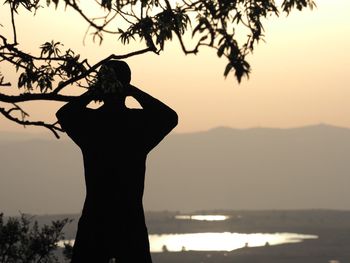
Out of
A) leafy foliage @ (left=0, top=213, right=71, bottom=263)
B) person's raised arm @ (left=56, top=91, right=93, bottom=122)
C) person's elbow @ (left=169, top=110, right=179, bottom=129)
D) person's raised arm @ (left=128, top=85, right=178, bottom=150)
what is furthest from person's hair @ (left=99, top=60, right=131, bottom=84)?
leafy foliage @ (left=0, top=213, right=71, bottom=263)

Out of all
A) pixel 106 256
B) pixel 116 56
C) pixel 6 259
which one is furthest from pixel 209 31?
pixel 6 259

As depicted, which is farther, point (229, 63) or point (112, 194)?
point (112, 194)

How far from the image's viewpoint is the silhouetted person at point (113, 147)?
13391 millimetres

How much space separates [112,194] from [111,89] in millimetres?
1415

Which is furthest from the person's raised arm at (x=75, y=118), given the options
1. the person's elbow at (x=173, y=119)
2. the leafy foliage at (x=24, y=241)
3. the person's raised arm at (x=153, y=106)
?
the leafy foliage at (x=24, y=241)

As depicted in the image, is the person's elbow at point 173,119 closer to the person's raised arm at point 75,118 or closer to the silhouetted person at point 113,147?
the silhouetted person at point 113,147

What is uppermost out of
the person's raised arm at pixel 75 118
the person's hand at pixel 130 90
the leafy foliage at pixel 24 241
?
the person's hand at pixel 130 90

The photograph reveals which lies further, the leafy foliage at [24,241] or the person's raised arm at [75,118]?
the leafy foliage at [24,241]

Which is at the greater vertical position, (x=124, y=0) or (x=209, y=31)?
(x=124, y=0)

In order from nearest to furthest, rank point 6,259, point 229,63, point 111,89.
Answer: point 229,63 → point 111,89 → point 6,259

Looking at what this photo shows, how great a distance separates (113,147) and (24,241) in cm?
1040

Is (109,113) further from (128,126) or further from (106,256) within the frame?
(106,256)

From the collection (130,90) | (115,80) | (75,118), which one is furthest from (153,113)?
(75,118)

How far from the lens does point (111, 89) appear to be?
1337cm
